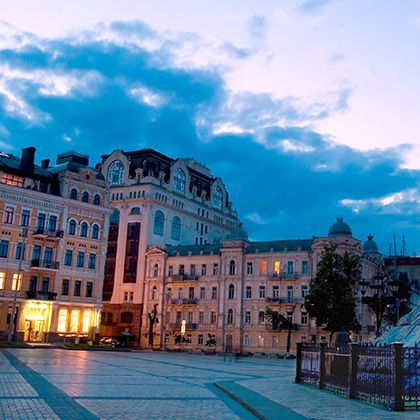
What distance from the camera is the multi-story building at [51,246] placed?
6253cm

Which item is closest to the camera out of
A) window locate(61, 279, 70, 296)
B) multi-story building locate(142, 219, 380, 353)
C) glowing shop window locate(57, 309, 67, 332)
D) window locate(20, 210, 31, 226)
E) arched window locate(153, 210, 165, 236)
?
window locate(20, 210, 31, 226)

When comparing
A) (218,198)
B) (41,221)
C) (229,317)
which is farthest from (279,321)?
(218,198)

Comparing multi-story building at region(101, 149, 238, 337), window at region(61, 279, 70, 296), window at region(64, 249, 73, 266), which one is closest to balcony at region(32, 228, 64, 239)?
window at region(64, 249, 73, 266)

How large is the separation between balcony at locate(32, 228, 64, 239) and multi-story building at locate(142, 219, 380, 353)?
1772 centimetres

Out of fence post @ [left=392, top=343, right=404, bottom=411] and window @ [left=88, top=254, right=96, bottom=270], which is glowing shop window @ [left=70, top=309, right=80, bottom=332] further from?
→ fence post @ [left=392, top=343, right=404, bottom=411]

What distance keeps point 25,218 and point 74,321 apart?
41.8 ft

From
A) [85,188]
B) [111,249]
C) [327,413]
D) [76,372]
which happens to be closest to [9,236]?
[85,188]

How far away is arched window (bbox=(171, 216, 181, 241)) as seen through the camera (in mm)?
90188

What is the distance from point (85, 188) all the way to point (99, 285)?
11326 millimetres

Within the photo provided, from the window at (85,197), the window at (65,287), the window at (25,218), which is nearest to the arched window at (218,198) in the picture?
the window at (85,197)

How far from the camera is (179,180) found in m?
92.9

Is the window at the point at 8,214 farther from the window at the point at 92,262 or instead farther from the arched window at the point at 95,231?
the window at the point at 92,262

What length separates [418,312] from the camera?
25859mm

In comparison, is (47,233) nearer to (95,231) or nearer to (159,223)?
(95,231)
